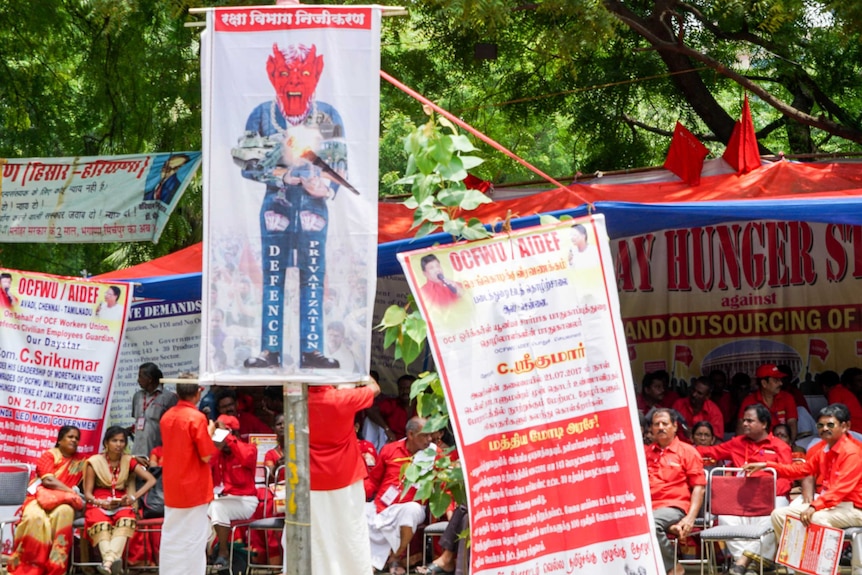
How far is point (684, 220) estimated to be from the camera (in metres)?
8.63

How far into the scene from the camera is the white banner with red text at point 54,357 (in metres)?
8.89

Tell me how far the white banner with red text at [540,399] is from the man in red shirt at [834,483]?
8.16 feet

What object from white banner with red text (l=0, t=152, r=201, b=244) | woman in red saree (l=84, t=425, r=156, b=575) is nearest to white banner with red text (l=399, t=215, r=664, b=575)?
woman in red saree (l=84, t=425, r=156, b=575)

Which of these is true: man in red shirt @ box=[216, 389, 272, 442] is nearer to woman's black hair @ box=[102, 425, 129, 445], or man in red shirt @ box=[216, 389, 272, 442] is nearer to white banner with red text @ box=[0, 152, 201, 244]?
woman's black hair @ box=[102, 425, 129, 445]

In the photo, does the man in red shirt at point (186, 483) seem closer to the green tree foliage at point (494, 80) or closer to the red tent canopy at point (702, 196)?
the red tent canopy at point (702, 196)

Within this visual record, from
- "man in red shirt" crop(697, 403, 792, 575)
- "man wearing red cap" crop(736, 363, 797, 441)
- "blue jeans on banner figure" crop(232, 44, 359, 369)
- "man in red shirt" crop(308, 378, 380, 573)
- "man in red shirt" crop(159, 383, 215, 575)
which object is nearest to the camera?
"blue jeans on banner figure" crop(232, 44, 359, 369)

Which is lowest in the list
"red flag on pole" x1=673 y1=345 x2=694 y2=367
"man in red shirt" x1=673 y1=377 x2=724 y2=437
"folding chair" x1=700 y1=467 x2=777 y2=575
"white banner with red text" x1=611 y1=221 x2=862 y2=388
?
"folding chair" x1=700 y1=467 x2=777 y2=575

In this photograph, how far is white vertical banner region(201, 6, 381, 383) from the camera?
5.22 m

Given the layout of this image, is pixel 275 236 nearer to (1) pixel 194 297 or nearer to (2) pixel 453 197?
(2) pixel 453 197

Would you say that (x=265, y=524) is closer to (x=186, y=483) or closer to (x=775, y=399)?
(x=186, y=483)

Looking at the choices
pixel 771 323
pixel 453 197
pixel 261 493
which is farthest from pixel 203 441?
pixel 771 323

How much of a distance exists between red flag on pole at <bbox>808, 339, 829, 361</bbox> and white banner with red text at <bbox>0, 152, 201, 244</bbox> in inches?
233

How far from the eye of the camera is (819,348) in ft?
38.9

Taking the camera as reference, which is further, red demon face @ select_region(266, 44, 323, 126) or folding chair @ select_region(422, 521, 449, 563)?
folding chair @ select_region(422, 521, 449, 563)
